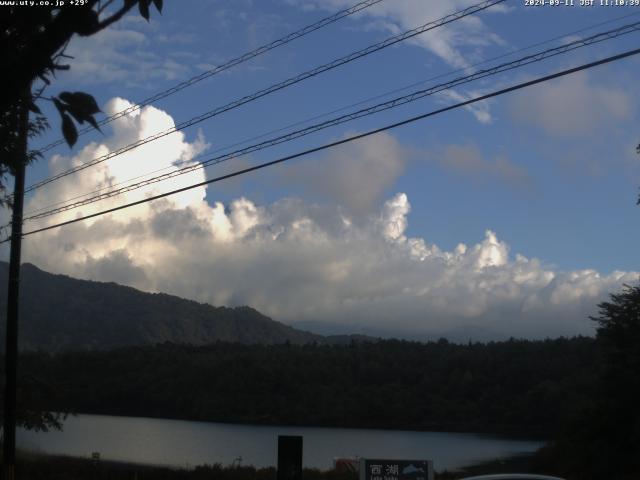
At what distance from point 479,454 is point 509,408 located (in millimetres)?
25334

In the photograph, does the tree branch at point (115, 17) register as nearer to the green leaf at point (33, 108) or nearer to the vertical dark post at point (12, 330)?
the green leaf at point (33, 108)

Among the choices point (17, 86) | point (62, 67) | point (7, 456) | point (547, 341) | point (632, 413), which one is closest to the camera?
point (17, 86)

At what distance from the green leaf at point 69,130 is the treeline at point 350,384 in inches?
2480

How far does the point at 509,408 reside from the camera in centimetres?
7444

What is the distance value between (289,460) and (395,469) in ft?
6.05

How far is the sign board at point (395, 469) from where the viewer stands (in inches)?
557

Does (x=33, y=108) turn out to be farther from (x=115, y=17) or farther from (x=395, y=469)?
(x=395, y=469)

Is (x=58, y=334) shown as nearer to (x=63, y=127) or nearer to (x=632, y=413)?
(x=632, y=413)

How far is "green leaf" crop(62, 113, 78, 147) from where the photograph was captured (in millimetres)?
5227

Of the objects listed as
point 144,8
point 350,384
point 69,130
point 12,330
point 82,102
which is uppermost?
point 144,8

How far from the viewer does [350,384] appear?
92.6 m

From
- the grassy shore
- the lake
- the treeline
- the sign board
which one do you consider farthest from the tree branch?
the treeline

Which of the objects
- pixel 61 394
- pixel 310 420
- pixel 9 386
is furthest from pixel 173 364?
pixel 9 386

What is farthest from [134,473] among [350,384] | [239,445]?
[350,384]
